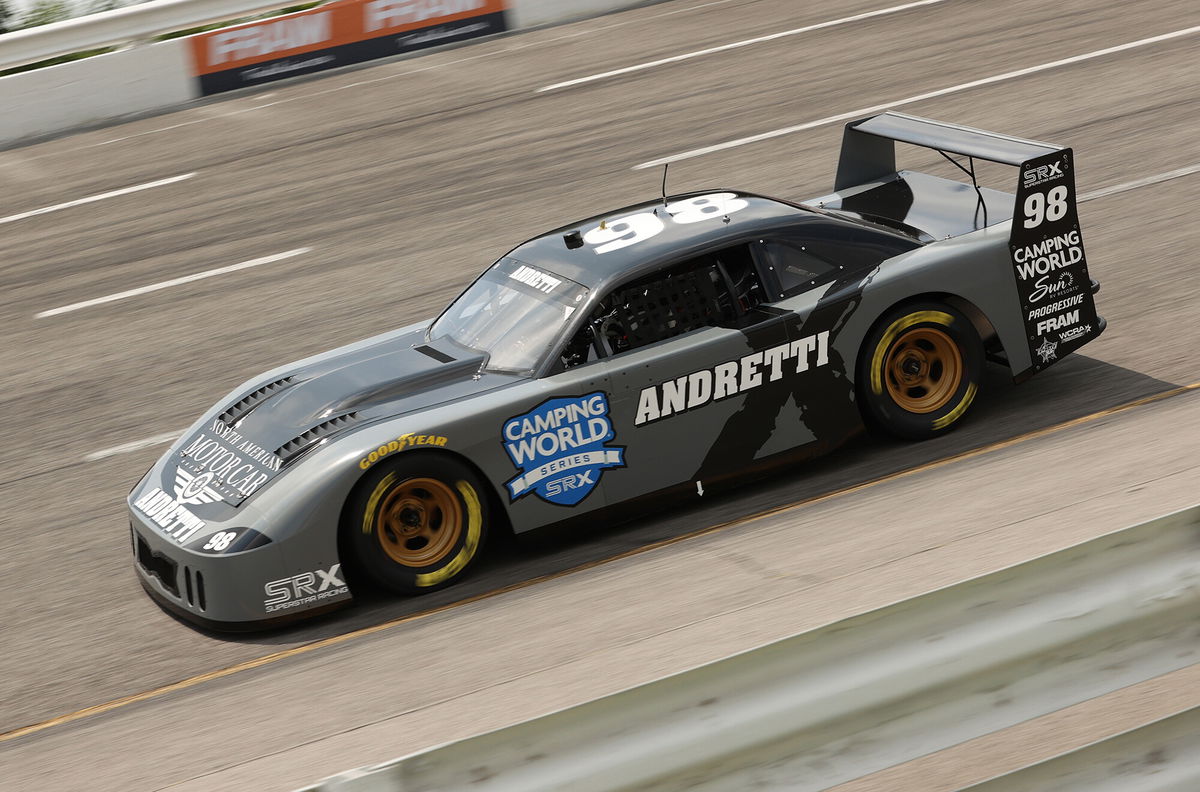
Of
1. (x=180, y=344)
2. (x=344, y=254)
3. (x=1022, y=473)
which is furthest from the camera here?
(x=344, y=254)

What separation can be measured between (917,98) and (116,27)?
10.00 metres

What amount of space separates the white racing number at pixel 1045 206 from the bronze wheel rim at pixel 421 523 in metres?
3.59

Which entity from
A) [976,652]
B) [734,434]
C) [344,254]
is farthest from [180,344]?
[976,652]

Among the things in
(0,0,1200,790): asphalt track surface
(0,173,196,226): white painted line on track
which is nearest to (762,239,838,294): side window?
(0,0,1200,790): asphalt track surface

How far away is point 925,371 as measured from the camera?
24.6ft

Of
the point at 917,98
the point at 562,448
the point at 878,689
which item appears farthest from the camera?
the point at 917,98

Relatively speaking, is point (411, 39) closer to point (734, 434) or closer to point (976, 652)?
point (734, 434)

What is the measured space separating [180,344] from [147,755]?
570cm

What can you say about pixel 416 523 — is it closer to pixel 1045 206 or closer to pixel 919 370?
pixel 919 370

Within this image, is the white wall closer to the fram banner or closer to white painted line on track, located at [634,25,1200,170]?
the fram banner

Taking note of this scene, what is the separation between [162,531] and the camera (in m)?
6.43

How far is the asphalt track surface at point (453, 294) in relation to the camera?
18.4 ft

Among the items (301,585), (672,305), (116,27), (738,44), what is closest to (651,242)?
(672,305)

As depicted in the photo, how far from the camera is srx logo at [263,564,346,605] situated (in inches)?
Result: 241
